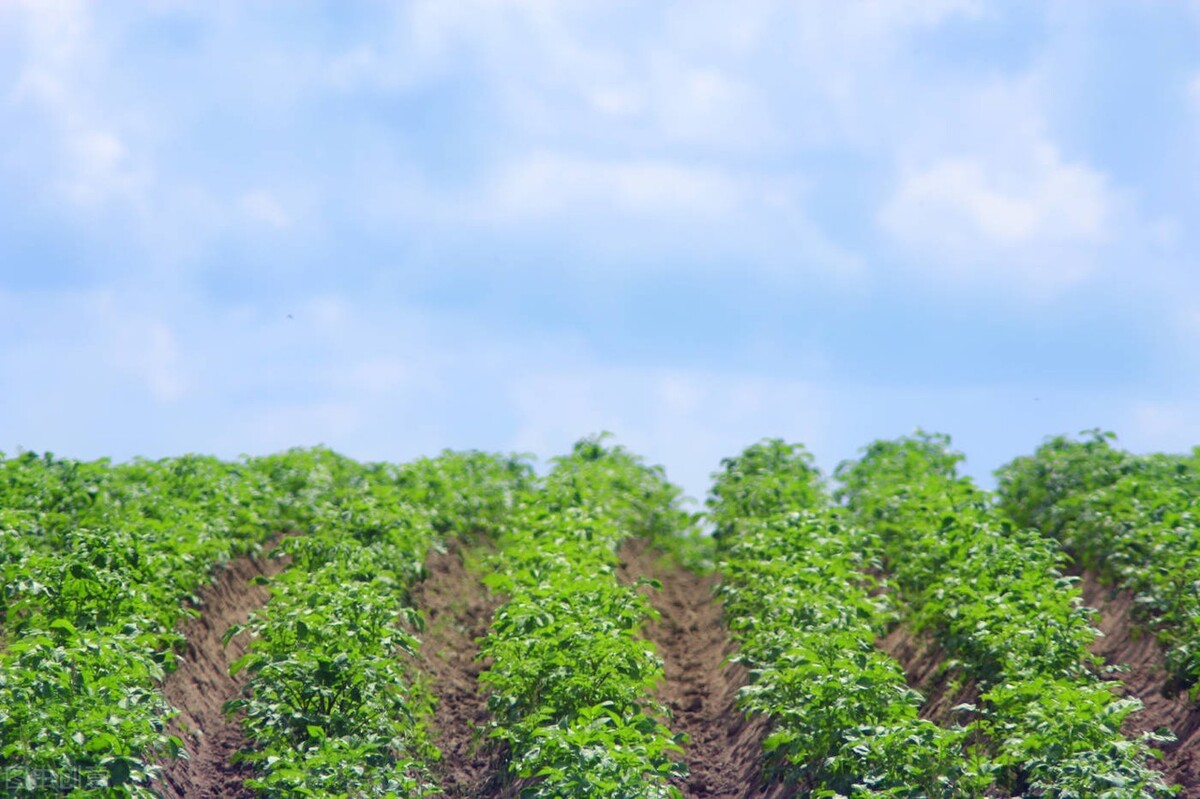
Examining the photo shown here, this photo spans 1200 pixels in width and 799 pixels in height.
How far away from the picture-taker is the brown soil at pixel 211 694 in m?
10.2

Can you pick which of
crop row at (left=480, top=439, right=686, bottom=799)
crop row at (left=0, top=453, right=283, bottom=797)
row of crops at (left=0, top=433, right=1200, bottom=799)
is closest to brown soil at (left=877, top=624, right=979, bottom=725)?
row of crops at (left=0, top=433, right=1200, bottom=799)

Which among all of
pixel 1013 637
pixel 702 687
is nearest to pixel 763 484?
pixel 702 687

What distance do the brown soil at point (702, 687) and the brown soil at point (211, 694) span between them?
3.81 m

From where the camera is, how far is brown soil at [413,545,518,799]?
35.5ft

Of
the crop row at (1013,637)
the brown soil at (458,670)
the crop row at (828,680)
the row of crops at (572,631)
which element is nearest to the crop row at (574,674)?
the row of crops at (572,631)

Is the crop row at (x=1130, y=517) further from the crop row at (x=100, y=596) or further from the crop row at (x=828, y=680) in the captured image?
the crop row at (x=100, y=596)

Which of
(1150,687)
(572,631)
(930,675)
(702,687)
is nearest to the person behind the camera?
(572,631)

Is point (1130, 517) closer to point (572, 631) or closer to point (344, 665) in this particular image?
point (572, 631)

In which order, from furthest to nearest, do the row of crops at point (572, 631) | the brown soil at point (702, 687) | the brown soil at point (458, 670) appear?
1. the brown soil at point (702, 687)
2. the brown soil at point (458, 670)
3. the row of crops at point (572, 631)

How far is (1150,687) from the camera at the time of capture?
39.3 feet

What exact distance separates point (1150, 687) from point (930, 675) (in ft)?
6.50

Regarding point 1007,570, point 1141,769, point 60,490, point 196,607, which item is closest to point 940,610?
point 1007,570

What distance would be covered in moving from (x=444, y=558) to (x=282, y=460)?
10.6 feet

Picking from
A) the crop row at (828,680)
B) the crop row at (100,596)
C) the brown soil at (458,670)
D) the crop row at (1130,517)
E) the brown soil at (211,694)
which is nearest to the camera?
the crop row at (100,596)
